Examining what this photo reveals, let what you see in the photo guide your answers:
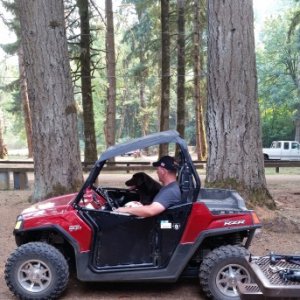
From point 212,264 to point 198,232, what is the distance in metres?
0.36

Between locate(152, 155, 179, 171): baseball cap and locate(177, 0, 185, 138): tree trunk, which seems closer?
locate(152, 155, 179, 171): baseball cap

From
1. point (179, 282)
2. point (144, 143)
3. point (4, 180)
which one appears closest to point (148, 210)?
point (144, 143)

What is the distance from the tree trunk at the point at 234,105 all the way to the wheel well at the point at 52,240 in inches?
138

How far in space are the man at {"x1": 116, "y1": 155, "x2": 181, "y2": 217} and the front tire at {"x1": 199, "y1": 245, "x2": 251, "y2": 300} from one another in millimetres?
717

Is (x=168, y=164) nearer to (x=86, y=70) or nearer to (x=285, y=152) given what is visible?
(x=86, y=70)

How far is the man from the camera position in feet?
16.2

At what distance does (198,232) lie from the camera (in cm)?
505

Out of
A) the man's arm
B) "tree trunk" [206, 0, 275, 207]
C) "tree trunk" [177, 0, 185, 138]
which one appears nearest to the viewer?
the man's arm

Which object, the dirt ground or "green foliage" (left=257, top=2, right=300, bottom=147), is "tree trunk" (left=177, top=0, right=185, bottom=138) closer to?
the dirt ground

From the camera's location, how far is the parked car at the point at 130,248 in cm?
497

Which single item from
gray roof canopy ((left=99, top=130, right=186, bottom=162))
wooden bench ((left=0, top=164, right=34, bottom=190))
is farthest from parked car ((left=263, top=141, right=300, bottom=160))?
gray roof canopy ((left=99, top=130, right=186, bottom=162))

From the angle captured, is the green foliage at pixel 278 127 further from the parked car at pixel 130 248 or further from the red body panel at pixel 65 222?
the red body panel at pixel 65 222

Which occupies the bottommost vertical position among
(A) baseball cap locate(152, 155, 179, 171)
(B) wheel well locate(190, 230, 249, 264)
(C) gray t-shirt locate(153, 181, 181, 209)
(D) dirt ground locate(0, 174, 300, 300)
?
(D) dirt ground locate(0, 174, 300, 300)

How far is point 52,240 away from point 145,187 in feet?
4.24
